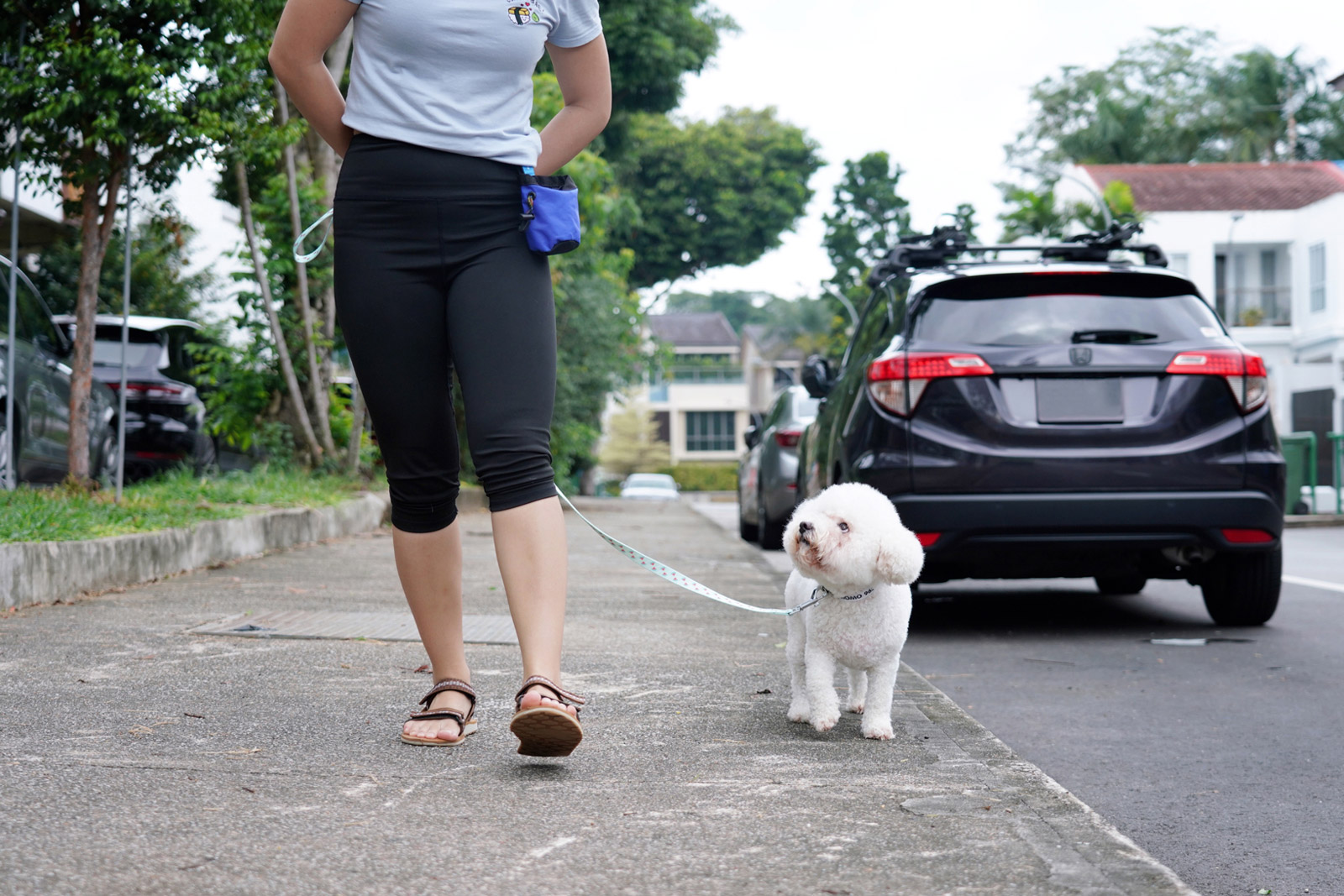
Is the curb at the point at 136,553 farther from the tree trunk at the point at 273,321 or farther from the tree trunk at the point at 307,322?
the tree trunk at the point at 307,322

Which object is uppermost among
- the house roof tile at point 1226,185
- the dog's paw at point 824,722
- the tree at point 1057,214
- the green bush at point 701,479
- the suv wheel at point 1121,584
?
the house roof tile at point 1226,185

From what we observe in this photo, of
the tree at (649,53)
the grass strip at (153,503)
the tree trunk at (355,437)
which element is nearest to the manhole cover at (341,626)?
the grass strip at (153,503)

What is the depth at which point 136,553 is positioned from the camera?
20.4 ft

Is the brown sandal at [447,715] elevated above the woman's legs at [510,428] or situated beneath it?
situated beneath

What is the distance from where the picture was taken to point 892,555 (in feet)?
10.8

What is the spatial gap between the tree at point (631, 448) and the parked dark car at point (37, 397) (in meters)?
58.7

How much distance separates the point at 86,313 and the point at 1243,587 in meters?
5.92

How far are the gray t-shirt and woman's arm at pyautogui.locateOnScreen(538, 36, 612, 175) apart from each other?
0.19 m

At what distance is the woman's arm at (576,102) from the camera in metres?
3.32

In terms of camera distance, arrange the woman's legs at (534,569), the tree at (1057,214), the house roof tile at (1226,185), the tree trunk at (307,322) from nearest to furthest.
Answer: the woman's legs at (534,569) → the tree trunk at (307,322) → the tree at (1057,214) → the house roof tile at (1226,185)

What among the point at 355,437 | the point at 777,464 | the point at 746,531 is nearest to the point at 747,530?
the point at 746,531

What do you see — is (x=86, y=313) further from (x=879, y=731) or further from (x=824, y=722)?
(x=879, y=731)

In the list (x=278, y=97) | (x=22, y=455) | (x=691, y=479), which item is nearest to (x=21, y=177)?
(x=22, y=455)

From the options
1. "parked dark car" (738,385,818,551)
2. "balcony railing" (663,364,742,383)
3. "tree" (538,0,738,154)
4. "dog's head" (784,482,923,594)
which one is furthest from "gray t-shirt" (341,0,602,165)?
"balcony railing" (663,364,742,383)
